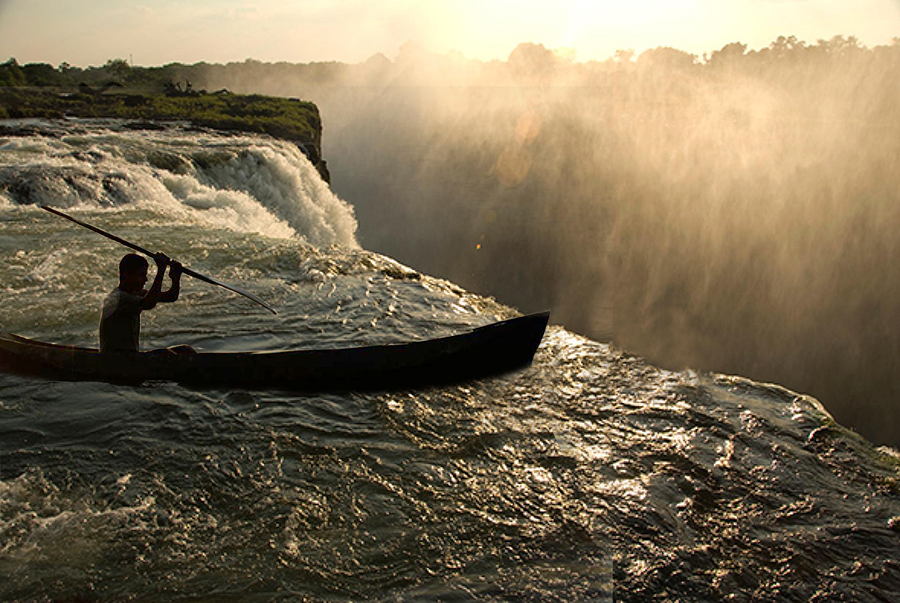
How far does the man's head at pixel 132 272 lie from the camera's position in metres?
5.78

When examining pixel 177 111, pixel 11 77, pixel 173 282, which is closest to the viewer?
pixel 173 282

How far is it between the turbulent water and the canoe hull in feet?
0.53

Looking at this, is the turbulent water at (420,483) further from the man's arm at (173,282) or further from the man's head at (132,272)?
the man's head at (132,272)

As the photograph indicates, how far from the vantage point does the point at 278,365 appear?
6.41 metres

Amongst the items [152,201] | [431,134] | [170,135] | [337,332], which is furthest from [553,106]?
[337,332]

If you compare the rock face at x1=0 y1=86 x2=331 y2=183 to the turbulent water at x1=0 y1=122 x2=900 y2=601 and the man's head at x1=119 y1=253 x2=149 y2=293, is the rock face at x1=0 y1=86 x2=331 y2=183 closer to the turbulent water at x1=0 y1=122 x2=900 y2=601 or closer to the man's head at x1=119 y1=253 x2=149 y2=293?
the turbulent water at x1=0 y1=122 x2=900 y2=601

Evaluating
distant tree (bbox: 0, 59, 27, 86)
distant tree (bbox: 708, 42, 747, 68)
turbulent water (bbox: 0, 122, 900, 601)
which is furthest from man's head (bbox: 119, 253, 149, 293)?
distant tree (bbox: 708, 42, 747, 68)

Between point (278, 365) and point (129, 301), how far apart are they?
1566 millimetres

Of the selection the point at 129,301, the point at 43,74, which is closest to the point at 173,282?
the point at 129,301

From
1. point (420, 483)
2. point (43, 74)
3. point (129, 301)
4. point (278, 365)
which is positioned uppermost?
point (43, 74)

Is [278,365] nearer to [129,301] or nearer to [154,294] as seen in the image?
[154,294]

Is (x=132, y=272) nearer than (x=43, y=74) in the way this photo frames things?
Yes

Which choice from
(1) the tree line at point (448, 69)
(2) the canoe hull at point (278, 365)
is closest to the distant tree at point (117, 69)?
(1) the tree line at point (448, 69)

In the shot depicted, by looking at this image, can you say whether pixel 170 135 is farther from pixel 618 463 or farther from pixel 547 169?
pixel 547 169
